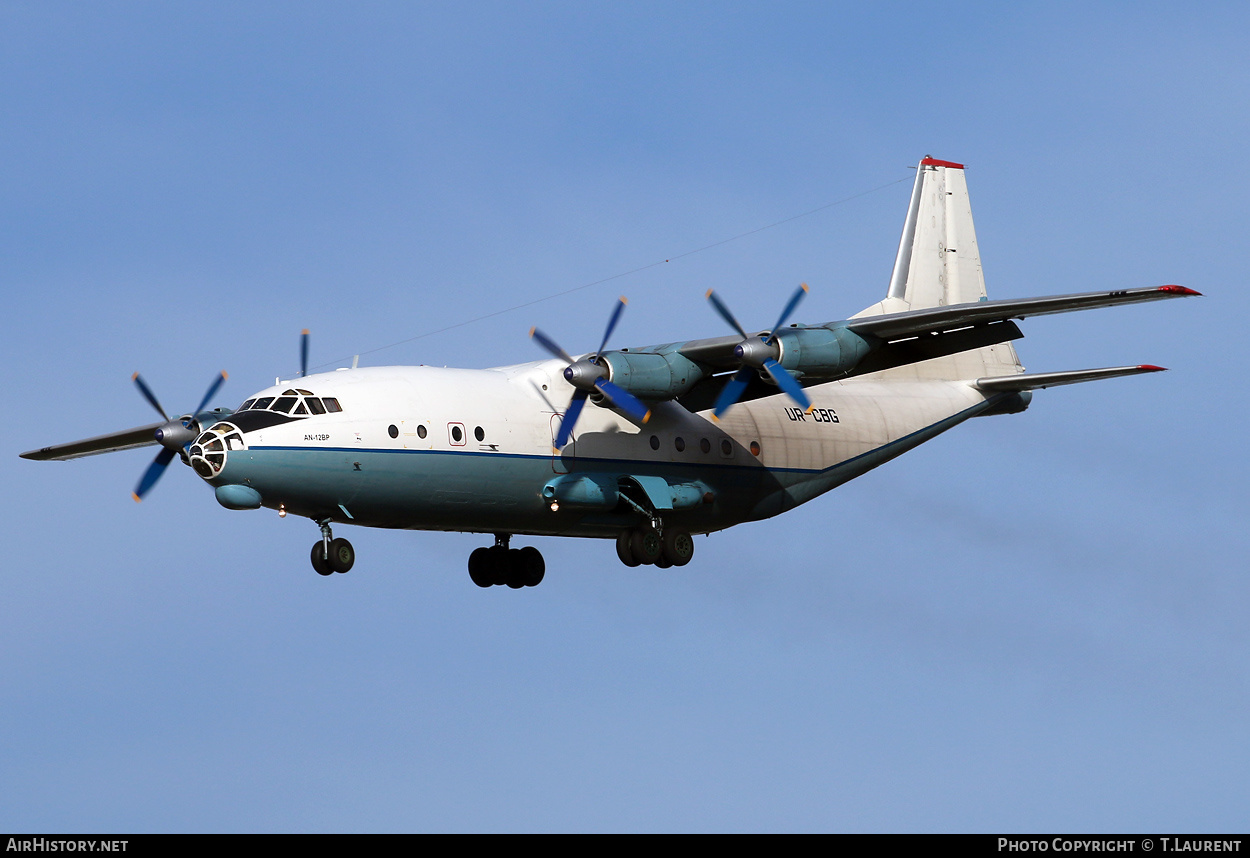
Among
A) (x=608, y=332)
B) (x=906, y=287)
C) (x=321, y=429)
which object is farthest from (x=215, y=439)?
Result: (x=906, y=287)

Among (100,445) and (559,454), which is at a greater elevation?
(100,445)

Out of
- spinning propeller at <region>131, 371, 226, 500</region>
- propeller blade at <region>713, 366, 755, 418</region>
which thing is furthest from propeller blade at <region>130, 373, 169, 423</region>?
propeller blade at <region>713, 366, 755, 418</region>

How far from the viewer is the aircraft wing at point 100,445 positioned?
99.7ft

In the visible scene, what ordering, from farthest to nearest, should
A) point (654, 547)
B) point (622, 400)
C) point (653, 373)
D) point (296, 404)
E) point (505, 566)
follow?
1. point (505, 566)
2. point (654, 547)
3. point (653, 373)
4. point (622, 400)
5. point (296, 404)

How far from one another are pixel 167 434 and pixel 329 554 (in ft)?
14.1

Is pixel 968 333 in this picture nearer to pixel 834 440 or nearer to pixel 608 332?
pixel 834 440

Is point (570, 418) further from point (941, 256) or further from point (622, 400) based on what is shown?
point (941, 256)

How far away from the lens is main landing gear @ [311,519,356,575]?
25.8 meters

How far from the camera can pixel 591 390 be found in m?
27.0

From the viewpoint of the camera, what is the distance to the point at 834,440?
105 feet

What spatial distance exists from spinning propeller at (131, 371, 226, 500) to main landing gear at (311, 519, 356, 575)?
3656mm

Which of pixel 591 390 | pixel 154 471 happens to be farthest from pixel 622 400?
pixel 154 471

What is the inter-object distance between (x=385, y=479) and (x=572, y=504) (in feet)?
11.4

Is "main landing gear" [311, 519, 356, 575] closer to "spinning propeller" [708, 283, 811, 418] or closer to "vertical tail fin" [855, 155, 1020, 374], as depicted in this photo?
"spinning propeller" [708, 283, 811, 418]
